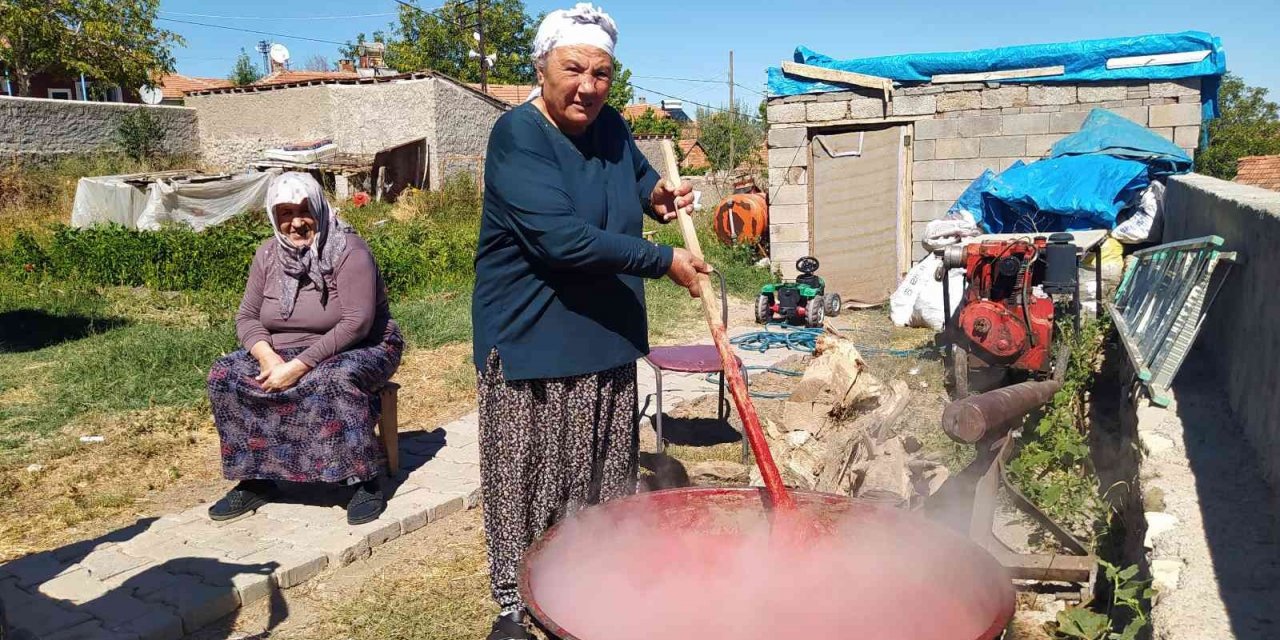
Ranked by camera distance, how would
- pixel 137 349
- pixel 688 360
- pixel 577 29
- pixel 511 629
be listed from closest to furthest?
pixel 577 29 < pixel 511 629 < pixel 688 360 < pixel 137 349

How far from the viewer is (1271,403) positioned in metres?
2.58

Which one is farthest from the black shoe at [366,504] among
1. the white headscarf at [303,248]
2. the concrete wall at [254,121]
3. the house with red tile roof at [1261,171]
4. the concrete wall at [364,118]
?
the house with red tile roof at [1261,171]

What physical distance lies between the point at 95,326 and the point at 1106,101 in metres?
10.4

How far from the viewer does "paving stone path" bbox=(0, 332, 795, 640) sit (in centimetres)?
303

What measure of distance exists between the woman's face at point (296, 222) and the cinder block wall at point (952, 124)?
7.37 metres

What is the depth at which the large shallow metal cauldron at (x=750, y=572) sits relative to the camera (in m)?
1.92

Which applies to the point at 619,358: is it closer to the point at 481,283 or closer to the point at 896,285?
the point at 481,283

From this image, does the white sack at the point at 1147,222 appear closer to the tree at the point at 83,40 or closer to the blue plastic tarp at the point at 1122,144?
the blue plastic tarp at the point at 1122,144

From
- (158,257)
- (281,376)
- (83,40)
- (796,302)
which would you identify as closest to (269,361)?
(281,376)

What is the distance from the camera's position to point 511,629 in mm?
2432

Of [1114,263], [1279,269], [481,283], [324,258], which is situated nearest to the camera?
[481,283]

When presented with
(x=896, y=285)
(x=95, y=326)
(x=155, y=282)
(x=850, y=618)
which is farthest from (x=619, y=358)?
(x=155, y=282)

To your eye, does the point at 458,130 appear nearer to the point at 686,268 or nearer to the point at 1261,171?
the point at 686,268

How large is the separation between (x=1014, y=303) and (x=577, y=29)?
4.15 metres
